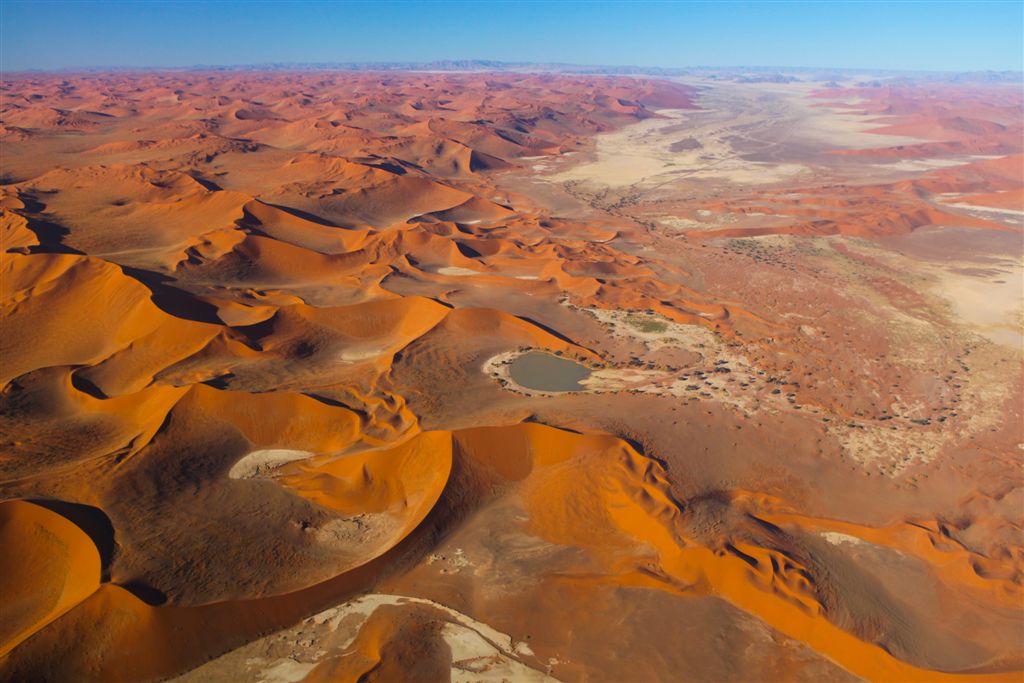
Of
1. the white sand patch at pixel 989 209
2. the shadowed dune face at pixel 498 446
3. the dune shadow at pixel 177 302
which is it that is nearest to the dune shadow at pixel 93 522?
the shadowed dune face at pixel 498 446

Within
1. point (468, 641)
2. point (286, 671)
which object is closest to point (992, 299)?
point (468, 641)

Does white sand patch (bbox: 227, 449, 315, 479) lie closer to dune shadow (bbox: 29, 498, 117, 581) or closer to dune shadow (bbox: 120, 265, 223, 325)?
dune shadow (bbox: 29, 498, 117, 581)

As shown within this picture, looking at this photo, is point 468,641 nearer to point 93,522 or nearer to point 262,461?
point 262,461

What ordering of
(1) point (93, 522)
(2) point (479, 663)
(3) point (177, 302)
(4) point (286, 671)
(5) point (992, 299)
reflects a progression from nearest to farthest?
1. (4) point (286, 671)
2. (2) point (479, 663)
3. (1) point (93, 522)
4. (3) point (177, 302)
5. (5) point (992, 299)

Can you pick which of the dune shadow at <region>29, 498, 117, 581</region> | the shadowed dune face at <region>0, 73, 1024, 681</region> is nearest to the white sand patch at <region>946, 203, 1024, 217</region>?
the shadowed dune face at <region>0, 73, 1024, 681</region>

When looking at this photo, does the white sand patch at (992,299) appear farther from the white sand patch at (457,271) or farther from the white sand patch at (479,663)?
A: the white sand patch at (479,663)

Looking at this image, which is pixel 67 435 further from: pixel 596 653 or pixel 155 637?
pixel 596 653
